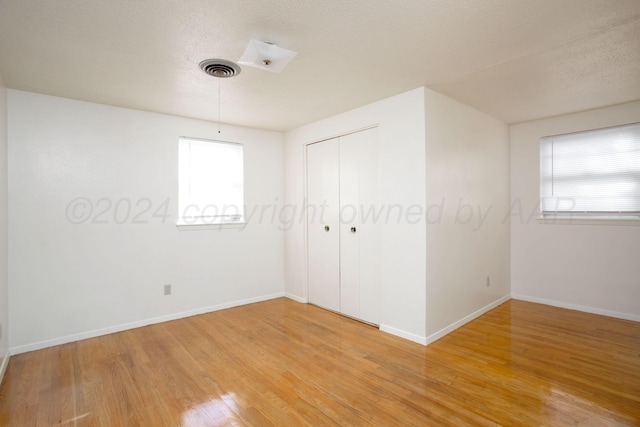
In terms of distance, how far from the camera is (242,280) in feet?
14.3

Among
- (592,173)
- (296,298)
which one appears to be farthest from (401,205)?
(592,173)

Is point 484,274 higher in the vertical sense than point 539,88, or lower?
lower

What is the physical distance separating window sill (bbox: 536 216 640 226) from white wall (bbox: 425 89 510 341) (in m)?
0.50

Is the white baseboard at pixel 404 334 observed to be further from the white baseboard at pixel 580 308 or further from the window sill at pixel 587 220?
the window sill at pixel 587 220

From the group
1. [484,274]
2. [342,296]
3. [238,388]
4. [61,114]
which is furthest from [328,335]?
[61,114]

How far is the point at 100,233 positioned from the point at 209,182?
4.33 ft

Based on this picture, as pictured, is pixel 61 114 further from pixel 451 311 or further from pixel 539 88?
pixel 539 88

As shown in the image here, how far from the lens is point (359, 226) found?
369 cm

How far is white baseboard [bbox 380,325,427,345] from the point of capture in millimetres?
3016

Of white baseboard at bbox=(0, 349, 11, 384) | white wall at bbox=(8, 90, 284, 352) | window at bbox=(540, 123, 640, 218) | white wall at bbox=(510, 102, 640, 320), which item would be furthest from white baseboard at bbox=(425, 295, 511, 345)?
white baseboard at bbox=(0, 349, 11, 384)

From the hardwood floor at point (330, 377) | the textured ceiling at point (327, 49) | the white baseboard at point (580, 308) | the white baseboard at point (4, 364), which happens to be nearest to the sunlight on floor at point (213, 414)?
the hardwood floor at point (330, 377)

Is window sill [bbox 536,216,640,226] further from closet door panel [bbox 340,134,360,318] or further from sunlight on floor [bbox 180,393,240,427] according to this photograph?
sunlight on floor [bbox 180,393,240,427]

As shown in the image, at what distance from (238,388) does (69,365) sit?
1579 mm

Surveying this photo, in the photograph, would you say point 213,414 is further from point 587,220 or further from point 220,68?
point 587,220
